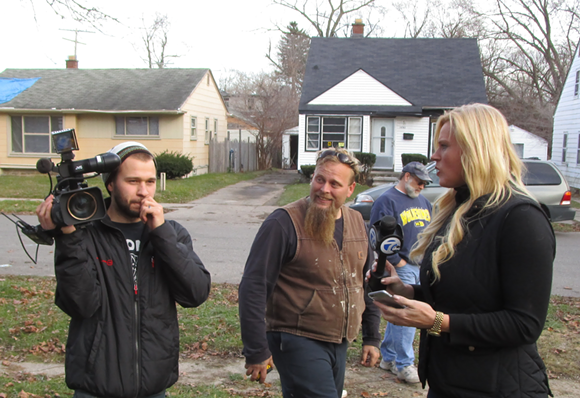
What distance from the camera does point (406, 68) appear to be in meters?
25.1

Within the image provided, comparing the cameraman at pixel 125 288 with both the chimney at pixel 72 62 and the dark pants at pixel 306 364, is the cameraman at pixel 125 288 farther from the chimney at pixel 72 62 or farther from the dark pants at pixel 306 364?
the chimney at pixel 72 62

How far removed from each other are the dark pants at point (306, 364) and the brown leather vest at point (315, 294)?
0.05 metres

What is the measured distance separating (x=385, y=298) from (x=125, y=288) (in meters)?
1.28

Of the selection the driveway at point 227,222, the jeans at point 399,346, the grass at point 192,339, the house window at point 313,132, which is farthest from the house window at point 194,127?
the jeans at point 399,346

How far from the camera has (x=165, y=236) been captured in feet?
8.38

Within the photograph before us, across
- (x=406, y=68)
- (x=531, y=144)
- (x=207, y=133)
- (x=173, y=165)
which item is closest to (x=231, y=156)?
(x=207, y=133)

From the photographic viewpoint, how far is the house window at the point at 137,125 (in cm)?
2341

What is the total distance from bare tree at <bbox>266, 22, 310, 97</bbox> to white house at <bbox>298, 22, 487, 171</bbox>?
2339 cm

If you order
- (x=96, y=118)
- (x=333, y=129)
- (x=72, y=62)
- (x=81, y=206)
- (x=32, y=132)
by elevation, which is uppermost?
(x=72, y=62)

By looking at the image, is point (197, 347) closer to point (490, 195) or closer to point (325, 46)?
point (490, 195)

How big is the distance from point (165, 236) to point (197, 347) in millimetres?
2958

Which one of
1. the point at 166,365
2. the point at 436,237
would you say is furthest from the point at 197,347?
the point at 436,237

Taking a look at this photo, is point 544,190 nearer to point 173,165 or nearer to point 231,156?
point 173,165

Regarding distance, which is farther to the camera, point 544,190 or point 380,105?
point 380,105
